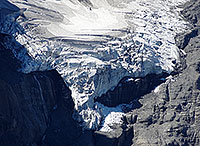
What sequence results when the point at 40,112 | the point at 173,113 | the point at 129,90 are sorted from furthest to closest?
the point at 129,90 < the point at 173,113 < the point at 40,112

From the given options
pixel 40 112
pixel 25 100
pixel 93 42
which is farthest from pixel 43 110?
pixel 93 42

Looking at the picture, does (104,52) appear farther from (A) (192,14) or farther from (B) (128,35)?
(A) (192,14)

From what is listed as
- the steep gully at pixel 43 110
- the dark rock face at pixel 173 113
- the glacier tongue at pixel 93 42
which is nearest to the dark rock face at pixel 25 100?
the steep gully at pixel 43 110

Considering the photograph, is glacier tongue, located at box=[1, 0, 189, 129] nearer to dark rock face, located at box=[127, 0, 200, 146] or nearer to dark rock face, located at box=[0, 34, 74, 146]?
dark rock face, located at box=[0, 34, 74, 146]

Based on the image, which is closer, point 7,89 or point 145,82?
point 7,89

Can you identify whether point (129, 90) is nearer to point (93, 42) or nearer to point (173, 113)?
point (173, 113)

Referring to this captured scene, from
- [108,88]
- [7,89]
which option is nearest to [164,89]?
[108,88]

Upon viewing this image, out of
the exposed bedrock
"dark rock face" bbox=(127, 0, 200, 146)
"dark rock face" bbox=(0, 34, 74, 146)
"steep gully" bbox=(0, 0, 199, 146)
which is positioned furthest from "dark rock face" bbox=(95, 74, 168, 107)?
"dark rock face" bbox=(0, 34, 74, 146)

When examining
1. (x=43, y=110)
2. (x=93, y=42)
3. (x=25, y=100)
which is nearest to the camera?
(x=25, y=100)
